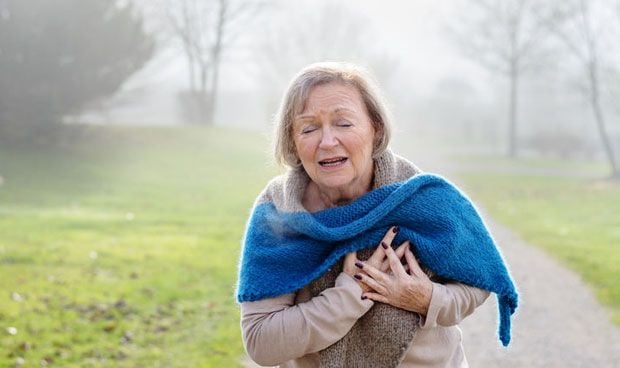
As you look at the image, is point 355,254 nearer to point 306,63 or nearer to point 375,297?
point 375,297

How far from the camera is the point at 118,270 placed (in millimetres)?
8555

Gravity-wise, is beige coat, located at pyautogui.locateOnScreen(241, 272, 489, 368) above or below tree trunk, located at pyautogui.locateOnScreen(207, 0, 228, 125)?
above

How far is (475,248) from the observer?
2.20 metres

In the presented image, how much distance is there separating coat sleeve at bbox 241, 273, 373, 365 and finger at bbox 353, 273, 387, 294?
21mm

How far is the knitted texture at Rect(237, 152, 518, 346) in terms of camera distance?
6.98 ft

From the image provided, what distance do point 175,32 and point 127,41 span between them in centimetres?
1403

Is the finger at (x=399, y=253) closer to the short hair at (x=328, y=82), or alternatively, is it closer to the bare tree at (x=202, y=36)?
the short hair at (x=328, y=82)

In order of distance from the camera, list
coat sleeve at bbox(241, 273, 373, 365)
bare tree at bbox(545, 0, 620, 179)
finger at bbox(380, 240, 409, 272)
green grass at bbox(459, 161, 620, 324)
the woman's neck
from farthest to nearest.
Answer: bare tree at bbox(545, 0, 620, 179) < green grass at bbox(459, 161, 620, 324) < the woman's neck < finger at bbox(380, 240, 409, 272) < coat sleeve at bbox(241, 273, 373, 365)

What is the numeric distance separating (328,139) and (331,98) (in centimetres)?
13

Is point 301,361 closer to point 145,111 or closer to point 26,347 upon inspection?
point 26,347

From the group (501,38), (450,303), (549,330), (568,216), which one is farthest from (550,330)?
(501,38)

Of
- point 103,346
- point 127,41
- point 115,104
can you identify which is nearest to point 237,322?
point 103,346

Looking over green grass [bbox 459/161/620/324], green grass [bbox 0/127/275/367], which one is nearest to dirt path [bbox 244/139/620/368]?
green grass [bbox 459/161/620/324]

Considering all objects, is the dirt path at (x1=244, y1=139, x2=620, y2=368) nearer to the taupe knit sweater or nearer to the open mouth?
the taupe knit sweater
